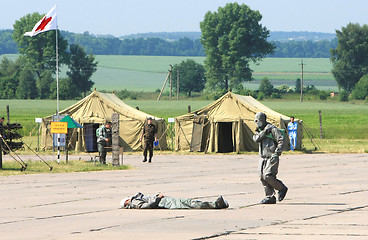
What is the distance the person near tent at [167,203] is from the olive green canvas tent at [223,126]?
2384 centimetres

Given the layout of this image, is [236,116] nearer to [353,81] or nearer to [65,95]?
[65,95]

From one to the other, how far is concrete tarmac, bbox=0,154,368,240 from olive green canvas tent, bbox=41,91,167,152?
38.8 feet

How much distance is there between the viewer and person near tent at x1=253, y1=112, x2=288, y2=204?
17000mm

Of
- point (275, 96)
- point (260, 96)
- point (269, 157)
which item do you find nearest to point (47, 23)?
point (269, 157)

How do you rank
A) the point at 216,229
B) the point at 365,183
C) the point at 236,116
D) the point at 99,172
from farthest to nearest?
1. the point at 236,116
2. the point at 99,172
3. the point at 365,183
4. the point at 216,229

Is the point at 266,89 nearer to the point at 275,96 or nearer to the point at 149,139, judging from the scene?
the point at 275,96

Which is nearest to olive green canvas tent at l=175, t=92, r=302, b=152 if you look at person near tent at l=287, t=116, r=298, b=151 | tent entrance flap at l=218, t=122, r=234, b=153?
tent entrance flap at l=218, t=122, r=234, b=153

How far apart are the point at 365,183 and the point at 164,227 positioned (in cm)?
1036

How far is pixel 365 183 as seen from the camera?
22.6m

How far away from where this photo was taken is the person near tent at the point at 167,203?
16031mm

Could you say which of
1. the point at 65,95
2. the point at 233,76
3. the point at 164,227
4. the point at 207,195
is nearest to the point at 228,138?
the point at 207,195

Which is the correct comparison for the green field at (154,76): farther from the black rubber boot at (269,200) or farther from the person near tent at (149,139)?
the black rubber boot at (269,200)

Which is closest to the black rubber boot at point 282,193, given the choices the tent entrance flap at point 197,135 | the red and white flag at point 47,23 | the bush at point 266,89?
the red and white flag at point 47,23

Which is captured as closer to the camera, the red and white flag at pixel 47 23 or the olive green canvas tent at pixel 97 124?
the red and white flag at pixel 47 23
